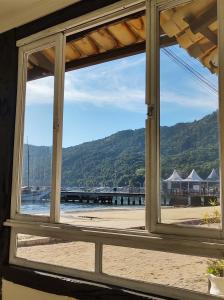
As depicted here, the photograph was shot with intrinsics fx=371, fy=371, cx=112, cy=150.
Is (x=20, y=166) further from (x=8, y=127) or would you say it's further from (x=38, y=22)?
(x=38, y=22)

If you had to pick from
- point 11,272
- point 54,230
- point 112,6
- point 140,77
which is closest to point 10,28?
point 112,6

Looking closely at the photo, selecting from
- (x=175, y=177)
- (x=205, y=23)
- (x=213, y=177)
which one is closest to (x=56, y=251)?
(x=175, y=177)

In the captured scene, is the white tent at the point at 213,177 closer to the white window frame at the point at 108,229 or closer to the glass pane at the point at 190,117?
the glass pane at the point at 190,117

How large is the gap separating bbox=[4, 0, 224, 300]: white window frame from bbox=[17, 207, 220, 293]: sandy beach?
46 mm

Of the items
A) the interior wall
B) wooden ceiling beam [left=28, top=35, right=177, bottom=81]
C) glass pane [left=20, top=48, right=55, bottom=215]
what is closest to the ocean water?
glass pane [left=20, top=48, right=55, bottom=215]

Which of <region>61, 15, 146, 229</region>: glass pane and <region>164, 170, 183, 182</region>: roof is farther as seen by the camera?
<region>61, 15, 146, 229</region>: glass pane

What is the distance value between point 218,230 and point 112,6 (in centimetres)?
166

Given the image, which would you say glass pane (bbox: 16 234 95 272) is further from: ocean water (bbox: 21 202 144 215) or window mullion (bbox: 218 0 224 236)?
window mullion (bbox: 218 0 224 236)

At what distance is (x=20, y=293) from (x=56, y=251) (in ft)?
1.35

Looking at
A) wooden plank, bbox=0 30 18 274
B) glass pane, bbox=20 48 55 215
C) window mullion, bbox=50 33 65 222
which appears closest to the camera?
window mullion, bbox=50 33 65 222

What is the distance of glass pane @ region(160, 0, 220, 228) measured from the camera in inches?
83.1

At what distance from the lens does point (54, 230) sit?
2.71 meters

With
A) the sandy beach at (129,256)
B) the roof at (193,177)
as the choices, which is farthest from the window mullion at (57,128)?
the roof at (193,177)

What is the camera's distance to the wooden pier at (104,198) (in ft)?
7.84
